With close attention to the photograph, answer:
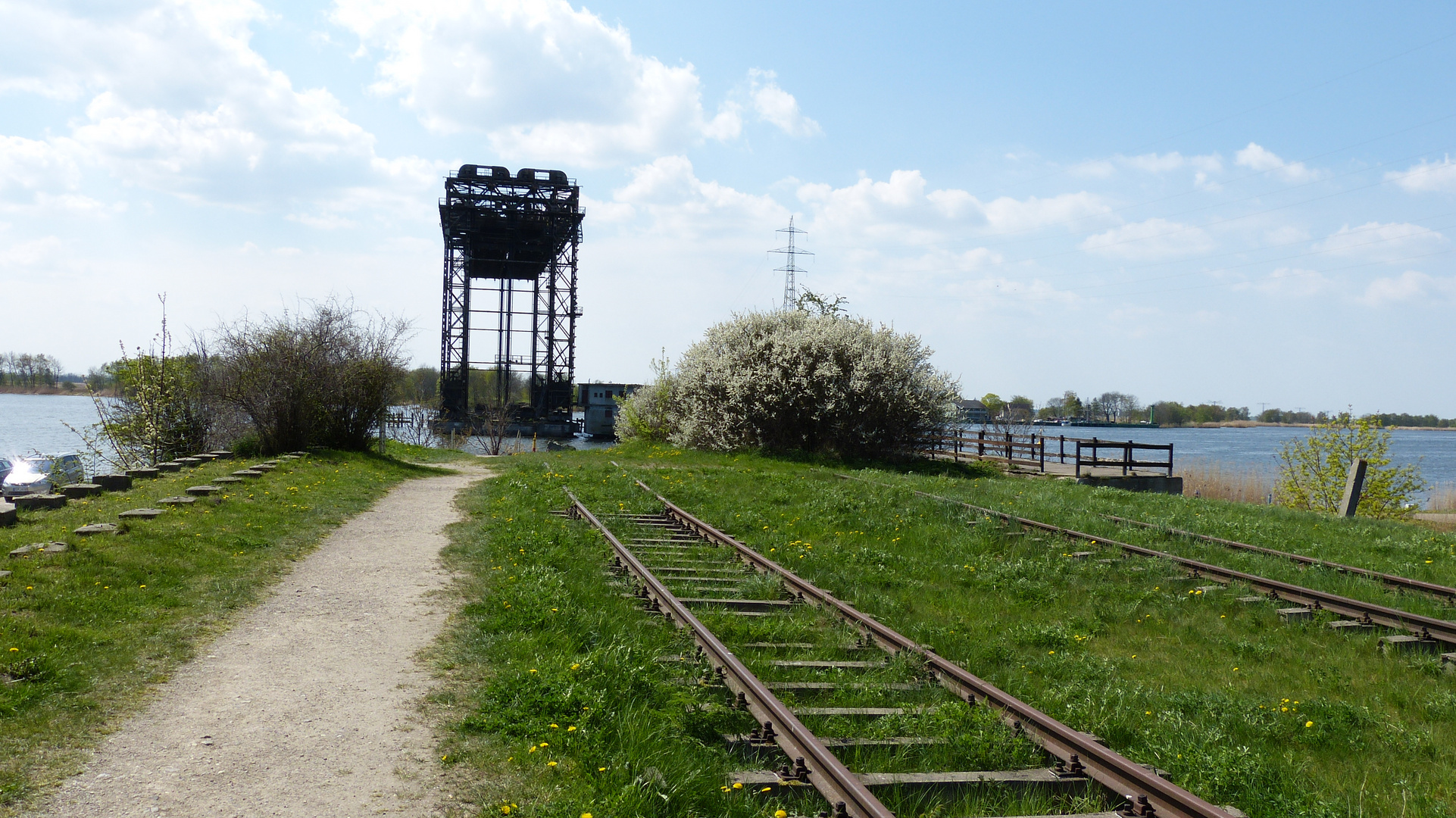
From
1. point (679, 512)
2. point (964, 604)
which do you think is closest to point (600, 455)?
point (679, 512)

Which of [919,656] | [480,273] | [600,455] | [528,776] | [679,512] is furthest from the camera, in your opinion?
[480,273]

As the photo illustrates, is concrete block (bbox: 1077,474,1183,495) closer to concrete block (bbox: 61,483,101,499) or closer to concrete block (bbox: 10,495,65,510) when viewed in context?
concrete block (bbox: 61,483,101,499)

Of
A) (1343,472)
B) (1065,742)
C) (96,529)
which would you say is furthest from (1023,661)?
(1343,472)

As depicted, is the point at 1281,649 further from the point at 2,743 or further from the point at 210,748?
the point at 2,743

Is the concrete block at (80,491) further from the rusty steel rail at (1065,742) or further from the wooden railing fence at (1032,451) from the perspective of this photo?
the wooden railing fence at (1032,451)

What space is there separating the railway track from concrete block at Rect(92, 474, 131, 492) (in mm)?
10706

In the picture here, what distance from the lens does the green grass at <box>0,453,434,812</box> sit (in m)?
4.90

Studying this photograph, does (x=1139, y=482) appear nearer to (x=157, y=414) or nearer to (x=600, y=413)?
(x=157, y=414)

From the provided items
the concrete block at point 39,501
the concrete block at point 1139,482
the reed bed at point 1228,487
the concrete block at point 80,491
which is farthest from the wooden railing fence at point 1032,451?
the concrete block at point 39,501

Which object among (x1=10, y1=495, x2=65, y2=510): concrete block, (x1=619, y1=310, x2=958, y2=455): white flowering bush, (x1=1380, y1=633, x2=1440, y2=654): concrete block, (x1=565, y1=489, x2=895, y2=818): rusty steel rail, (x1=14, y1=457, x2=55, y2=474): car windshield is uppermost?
(x1=619, y1=310, x2=958, y2=455): white flowering bush

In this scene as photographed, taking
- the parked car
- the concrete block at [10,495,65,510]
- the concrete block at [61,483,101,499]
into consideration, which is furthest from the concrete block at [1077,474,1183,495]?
the parked car

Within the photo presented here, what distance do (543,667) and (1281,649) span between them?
6121 mm

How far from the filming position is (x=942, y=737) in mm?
5082

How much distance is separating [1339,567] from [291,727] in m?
11.0
